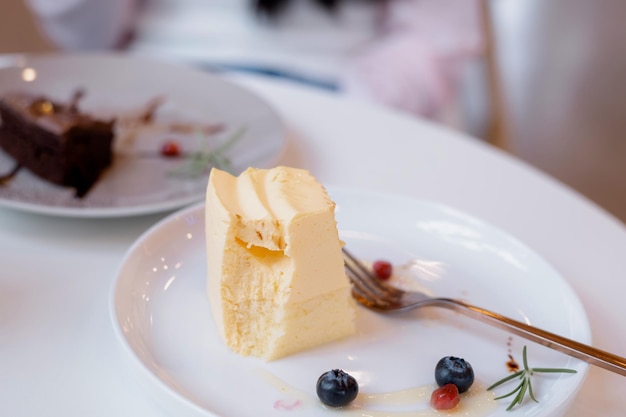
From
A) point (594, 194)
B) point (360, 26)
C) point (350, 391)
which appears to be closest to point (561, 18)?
point (594, 194)

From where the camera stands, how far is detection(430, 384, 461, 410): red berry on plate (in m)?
0.73

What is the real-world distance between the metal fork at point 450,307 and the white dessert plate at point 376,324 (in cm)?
2

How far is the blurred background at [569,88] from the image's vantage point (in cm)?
314

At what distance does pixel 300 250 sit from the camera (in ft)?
2.63

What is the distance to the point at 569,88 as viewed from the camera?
11.2 feet

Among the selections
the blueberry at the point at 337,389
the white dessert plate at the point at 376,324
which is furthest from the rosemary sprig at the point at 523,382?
the blueberry at the point at 337,389

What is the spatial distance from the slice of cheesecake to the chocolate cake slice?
399 mm

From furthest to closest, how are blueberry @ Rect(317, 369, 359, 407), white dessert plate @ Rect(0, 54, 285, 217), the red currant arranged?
the red currant → white dessert plate @ Rect(0, 54, 285, 217) → blueberry @ Rect(317, 369, 359, 407)

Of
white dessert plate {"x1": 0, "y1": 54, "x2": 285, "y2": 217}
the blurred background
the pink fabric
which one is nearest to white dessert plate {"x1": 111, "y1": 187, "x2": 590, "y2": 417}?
white dessert plate {"x1": 0, "y1": 54, "x2": 285, "y2": 217}

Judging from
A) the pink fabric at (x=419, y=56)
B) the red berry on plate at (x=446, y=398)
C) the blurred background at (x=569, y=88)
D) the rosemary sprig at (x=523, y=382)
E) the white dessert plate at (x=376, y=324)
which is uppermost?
the rosemary sprig at (x=523, y=382)

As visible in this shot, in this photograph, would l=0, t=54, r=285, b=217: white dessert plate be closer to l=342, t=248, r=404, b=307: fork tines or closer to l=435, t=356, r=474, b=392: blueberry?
l=342, t=248, r=404, b=307: fork tines

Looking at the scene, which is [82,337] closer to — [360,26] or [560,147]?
[360,26]

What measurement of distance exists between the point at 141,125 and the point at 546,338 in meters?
0.88

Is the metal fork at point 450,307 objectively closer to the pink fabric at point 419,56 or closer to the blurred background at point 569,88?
the pink fabric at point 419,56
